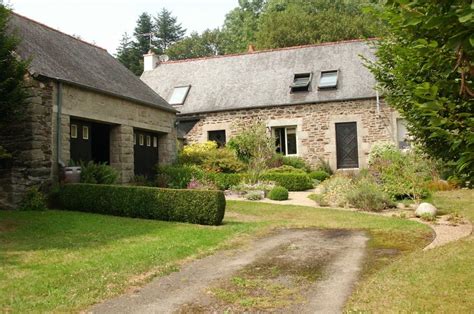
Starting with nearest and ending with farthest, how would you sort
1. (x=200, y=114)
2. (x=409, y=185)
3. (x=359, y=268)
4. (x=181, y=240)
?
(x=359, y=268), (x=181, y=240), (x=409, y=185), (x=200, y=114)

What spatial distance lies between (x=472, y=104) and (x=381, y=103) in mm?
17453

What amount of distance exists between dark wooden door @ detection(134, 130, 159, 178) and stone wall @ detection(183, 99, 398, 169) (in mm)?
5577

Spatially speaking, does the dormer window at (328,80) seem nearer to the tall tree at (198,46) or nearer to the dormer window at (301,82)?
the dormer window at (301,82)

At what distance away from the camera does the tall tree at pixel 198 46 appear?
5050cm

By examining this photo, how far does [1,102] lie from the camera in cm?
947

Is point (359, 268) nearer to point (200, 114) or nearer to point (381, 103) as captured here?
point (381, 103)

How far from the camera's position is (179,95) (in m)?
23.9

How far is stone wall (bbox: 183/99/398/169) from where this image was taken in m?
20.1

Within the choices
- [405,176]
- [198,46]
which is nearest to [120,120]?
[405,176]

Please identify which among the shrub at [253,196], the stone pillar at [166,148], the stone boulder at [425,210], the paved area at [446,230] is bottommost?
the paved area at [446,230]

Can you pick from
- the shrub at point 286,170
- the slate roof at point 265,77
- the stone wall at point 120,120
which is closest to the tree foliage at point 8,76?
the stone wall at point 120,120

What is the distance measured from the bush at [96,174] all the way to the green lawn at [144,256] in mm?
1749

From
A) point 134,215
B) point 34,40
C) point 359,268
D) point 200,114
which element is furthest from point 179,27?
point 359,268

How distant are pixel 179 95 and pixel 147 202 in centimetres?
1405
